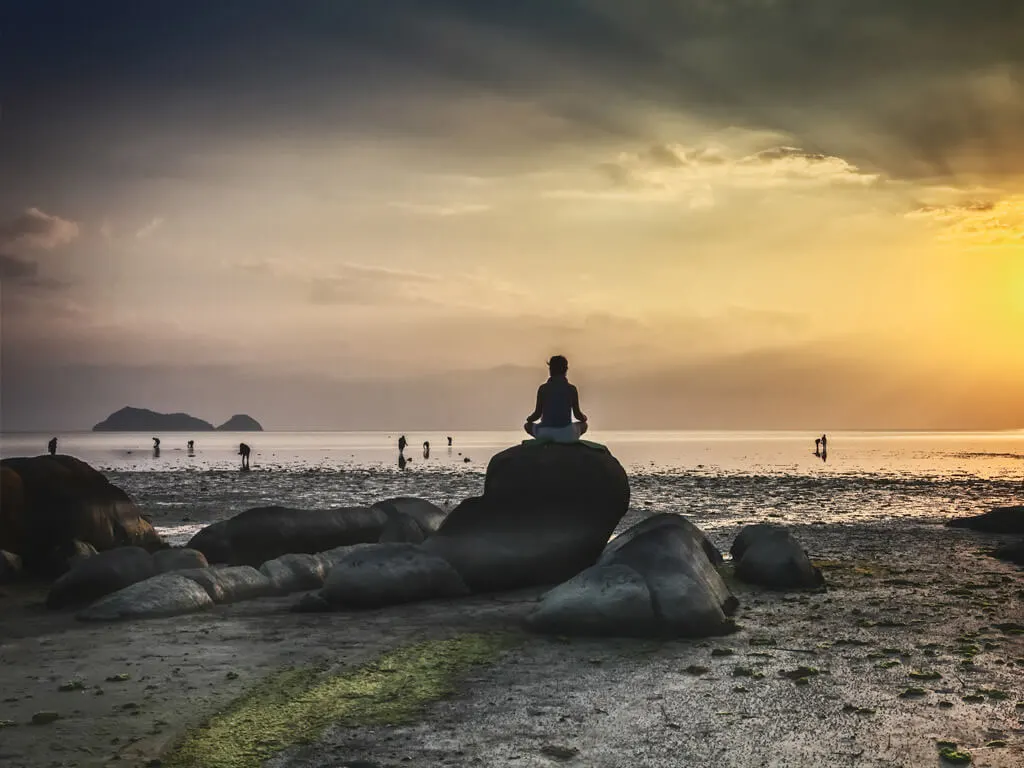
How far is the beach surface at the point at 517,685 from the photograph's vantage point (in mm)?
6258

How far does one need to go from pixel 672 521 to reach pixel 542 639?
4435mm

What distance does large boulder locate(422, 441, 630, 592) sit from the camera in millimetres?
14102

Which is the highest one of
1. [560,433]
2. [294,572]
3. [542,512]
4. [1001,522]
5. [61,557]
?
[560,433]

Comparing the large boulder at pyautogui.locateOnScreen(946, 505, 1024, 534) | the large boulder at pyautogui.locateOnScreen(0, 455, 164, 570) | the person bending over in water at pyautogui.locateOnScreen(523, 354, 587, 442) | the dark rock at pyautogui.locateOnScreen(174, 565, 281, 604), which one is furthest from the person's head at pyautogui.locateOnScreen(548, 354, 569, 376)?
the large boulder at pyautogui.locateOnScreen(946, 505, 1024, 534)

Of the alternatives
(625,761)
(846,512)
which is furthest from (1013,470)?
(625,761)

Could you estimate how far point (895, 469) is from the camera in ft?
173

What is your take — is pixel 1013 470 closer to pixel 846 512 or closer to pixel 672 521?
pixel 846 512

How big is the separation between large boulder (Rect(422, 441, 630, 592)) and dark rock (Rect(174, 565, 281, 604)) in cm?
255

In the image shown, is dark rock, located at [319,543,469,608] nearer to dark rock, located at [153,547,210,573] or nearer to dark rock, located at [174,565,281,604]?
dark rock, located at [174,565,281,604]

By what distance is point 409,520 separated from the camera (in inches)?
679

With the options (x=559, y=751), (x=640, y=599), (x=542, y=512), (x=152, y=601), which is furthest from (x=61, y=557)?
(x=559, y=751)

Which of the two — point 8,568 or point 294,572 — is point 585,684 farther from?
point 8,568

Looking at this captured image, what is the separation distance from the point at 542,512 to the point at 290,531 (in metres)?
5.03

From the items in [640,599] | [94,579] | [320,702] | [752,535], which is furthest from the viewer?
[752,535]
